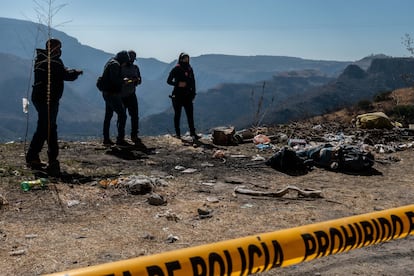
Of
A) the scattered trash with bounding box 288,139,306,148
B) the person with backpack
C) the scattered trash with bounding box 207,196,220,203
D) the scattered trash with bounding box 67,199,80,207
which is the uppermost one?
the person with backpack

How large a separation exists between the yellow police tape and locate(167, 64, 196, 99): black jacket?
24.6 feet

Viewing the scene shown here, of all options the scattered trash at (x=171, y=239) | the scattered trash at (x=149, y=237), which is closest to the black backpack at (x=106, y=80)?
the scattered trash at (x=149, y=237)

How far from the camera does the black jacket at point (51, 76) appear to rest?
6.29m

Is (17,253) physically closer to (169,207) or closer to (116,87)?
(169,207)

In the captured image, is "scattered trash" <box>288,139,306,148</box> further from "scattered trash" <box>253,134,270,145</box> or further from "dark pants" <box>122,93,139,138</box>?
"dark pants" <box>122,93,139,138</box>

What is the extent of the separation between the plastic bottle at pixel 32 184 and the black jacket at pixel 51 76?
3.77ft

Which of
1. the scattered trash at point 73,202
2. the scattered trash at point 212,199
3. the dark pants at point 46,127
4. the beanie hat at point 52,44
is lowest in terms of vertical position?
the scattered trash at point 73,202

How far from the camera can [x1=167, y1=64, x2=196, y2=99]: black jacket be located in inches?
390

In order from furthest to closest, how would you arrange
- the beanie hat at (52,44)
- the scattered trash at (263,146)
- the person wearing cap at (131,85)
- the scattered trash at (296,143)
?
the scattered trash at (296,143), the scattered trash at (263,146), the person wearing cap at (131,85), the beanie hat at (52,44)

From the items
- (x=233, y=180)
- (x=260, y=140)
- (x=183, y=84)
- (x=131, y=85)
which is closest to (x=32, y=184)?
(x=233, y=180)

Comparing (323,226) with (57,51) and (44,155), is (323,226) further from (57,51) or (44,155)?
(44,155)

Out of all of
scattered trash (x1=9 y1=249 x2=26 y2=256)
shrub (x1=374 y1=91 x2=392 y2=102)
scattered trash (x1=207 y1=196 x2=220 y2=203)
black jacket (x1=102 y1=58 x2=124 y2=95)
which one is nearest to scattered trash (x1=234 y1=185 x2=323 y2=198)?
scattered trash (x1=207 y1=196 x2=220 y2=203)

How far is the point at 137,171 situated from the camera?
281 inches

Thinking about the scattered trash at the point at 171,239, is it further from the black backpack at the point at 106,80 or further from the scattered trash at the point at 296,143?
the scattered trash at the point at 296,143
